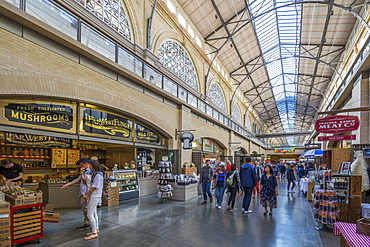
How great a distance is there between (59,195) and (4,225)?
3.70m

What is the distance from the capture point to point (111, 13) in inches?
394

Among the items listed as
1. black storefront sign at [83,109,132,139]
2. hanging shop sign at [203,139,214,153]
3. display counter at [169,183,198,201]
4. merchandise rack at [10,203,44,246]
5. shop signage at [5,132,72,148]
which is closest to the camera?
merchandise rack at [10,203,44,246]

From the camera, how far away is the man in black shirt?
19.8ft

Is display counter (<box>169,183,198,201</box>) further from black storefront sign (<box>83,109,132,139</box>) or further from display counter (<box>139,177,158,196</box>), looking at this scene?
black storefront sign (<box>83,109,132,139</box>)

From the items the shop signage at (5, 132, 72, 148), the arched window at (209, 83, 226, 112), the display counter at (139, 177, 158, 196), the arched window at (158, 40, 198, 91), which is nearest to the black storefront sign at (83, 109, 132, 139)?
the shop signage at (5, 132, 72, 148)

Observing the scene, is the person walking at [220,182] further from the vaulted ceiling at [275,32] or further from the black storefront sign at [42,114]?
the vaulted ceiling at [275,32]

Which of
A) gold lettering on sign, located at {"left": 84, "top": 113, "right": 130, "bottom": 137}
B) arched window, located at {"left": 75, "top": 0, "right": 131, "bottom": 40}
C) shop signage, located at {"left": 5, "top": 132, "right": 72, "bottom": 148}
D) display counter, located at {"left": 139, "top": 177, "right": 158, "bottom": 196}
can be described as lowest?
display counter, located at {"left": 139, "top": 177, "right": 158, "bottom": 196}

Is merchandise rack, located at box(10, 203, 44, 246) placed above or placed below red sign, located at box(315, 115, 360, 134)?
below

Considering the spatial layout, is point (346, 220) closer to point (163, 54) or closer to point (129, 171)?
point (129, 171)

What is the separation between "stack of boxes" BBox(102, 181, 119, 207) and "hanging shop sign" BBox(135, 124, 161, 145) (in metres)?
2.93

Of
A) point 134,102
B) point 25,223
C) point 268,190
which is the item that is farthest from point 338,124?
point 25,223

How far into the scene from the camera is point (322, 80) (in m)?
28.0

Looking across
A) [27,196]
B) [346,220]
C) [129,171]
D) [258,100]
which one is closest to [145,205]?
[129,171]

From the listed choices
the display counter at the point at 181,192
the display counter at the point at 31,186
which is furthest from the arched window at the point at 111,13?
the display counter at the point at 181,192
